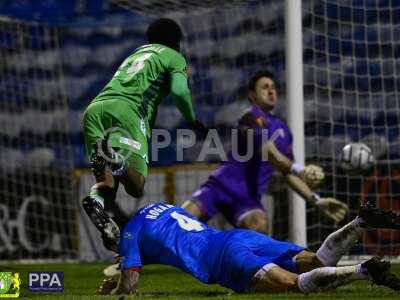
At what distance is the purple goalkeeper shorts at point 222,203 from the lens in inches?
403

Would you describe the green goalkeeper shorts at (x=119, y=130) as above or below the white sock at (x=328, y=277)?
above

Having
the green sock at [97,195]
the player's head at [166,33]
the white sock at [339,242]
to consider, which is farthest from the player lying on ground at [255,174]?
the white sock at [339,242]

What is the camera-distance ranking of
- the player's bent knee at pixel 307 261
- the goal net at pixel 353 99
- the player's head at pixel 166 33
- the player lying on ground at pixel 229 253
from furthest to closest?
the goal net at pixel 353 99, the player's head at pixel 166 33, the player's bent knee at pixel 307 261, the player lying on ground at pixel 229 253

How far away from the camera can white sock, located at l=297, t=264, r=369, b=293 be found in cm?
594

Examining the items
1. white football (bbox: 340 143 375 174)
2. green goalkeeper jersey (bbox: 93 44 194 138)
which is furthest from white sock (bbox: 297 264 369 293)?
white football (bbox: 340 143 375 174)

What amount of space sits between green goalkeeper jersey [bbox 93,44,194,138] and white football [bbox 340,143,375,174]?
94.5 inches

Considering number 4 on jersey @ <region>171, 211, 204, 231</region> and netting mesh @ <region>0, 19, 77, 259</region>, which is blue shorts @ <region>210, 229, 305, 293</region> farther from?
netting mesh @ <region>0, 19, 77, 259</region>

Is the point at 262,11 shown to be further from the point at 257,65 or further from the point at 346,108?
the point at 346,108

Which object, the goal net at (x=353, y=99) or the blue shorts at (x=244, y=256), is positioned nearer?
the blue shorts at (x=244, y=256)

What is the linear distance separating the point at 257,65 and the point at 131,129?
583 cm

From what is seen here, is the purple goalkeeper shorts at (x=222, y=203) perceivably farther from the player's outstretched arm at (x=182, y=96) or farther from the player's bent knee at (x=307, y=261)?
the player's bent knee at (x=307, y=261)

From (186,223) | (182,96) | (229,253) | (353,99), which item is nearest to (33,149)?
(353,99)

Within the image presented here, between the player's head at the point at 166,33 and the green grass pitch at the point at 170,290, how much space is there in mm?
1786

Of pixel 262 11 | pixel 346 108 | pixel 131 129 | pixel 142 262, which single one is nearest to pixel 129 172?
pixel 131 129
